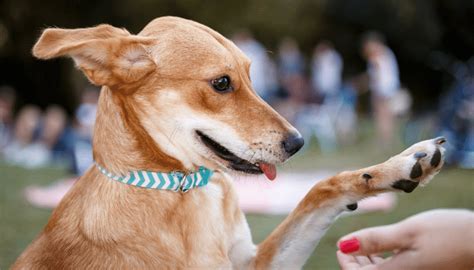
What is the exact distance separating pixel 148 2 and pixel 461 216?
24.5 metres

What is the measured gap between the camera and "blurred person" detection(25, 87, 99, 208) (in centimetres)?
847

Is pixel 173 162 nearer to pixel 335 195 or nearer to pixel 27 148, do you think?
pixel 335 195

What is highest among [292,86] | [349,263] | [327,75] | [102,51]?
[102,51]

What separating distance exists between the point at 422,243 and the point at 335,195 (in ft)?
1.70

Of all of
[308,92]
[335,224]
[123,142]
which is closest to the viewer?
[123,142]

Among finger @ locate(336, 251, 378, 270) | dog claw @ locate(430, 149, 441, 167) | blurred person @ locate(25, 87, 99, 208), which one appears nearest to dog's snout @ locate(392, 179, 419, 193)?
dog claw @ locate(430, 149, 441, 167)

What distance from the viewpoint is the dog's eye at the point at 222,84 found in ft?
10.8

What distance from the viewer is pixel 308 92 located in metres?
22.3

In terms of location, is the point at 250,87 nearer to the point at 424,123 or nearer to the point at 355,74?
the point at 424,123

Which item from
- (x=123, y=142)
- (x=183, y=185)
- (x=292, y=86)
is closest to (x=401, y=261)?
(x=183, y=185)

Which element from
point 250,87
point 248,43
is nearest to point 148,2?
point 248,43

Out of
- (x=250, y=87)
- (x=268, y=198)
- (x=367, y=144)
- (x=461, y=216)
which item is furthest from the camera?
(x=367, y=144)

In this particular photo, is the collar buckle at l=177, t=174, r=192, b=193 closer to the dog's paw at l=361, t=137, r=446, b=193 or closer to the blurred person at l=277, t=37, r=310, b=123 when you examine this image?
the dog's paw at l=361, t=137, r=446, b=193

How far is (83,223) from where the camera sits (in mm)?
3137
